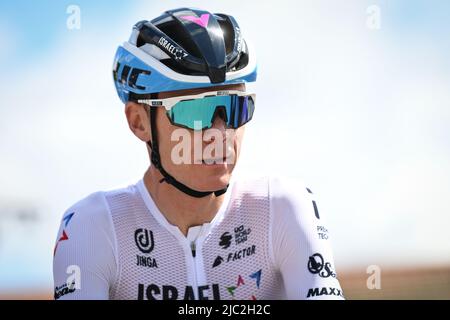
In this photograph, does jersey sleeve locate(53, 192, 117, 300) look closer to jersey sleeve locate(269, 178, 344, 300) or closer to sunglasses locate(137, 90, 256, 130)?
sunglasses locate(137, 90, 256, 130)

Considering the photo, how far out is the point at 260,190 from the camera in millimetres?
6883

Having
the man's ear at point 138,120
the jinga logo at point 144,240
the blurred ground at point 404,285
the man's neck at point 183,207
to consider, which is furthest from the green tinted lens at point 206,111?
the blurred ground at point 404,285

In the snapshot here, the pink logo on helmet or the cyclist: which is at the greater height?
the pink logo on helmet

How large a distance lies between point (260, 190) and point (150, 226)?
3.06 ft

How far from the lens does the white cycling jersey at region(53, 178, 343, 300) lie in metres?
6.38

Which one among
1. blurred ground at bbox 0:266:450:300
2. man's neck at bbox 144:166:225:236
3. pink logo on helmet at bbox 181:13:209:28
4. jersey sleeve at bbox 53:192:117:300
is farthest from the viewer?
blurred ground at bbox 0:266:450:300

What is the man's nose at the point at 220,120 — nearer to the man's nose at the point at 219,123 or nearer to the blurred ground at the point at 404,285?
the man's nose at the point at 219,123

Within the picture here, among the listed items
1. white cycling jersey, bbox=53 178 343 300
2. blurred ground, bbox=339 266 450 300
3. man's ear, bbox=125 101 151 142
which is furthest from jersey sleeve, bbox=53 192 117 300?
blurred ground, bbox=339 266 450 300

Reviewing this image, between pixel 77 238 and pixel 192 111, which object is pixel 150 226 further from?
pixel 192 111

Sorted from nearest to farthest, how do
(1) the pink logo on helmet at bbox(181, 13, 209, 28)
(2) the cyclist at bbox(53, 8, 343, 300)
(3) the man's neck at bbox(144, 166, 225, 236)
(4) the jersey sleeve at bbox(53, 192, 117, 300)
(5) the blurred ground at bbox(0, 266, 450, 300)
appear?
(4) the jersey sleeve at bbox(53, 192, 117, 300)
(2) the cyclist at bbox(53, 8, 343, 300)
(1) the pink logo on helmet at bbox(181, 13, 209, 28)
(3) the man's neck at bbox(144, 166, 225, 236)
(5) the blurred ground at bbox(0, 266, 450, 300)

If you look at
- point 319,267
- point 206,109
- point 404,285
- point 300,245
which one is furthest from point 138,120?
point 404,285

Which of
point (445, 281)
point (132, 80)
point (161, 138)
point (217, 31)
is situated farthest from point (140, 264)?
point (445, 281)

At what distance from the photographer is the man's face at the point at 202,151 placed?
249 inches

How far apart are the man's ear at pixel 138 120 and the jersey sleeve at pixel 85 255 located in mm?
629
